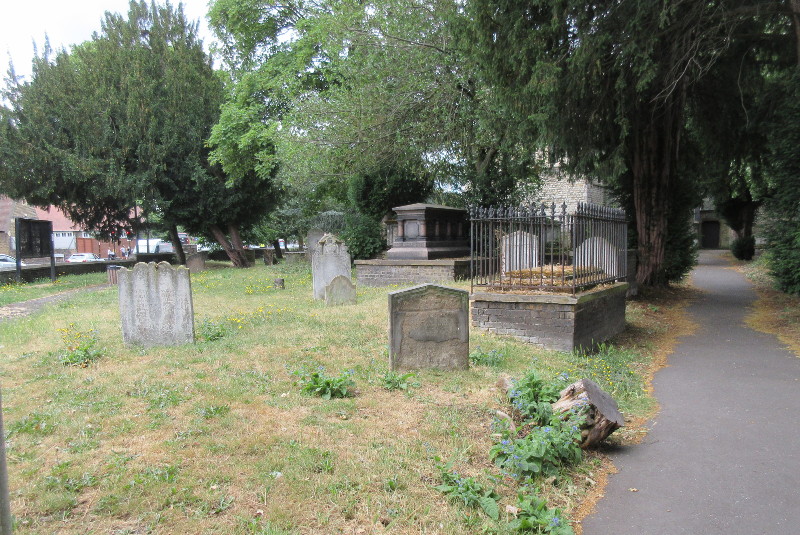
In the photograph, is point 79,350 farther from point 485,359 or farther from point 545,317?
point 545,317

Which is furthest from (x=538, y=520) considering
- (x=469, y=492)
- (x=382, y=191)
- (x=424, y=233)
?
(x=382, y=191)

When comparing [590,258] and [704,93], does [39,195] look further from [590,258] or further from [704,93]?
[704,93]

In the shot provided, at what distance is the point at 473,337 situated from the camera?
8.27 meters

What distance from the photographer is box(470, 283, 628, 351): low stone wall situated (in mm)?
8148

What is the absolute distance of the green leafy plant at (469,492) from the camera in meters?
3.58

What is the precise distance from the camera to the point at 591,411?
4.77 metres

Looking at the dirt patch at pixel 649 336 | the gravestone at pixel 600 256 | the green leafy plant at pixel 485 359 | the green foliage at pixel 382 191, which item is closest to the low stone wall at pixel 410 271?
the green foliage at pixel 382 191

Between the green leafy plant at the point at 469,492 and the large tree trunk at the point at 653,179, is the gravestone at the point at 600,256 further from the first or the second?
the green leafy plant at the point at 469,492

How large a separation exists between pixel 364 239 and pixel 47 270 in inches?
521

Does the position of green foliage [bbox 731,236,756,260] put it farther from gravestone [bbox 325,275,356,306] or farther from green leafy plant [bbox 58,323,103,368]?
green leafy plant [bbox 58,323,103,368]

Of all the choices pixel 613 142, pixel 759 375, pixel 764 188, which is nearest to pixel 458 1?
pixel 613 142

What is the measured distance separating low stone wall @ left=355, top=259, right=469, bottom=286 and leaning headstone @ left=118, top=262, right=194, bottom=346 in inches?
355

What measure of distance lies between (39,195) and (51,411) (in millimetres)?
20258

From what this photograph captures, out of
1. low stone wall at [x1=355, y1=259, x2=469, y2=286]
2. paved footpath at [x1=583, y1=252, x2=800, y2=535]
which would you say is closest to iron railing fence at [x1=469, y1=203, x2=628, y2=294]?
paved footpath at [x1=583, y1=252, x2=800, y2=535]
